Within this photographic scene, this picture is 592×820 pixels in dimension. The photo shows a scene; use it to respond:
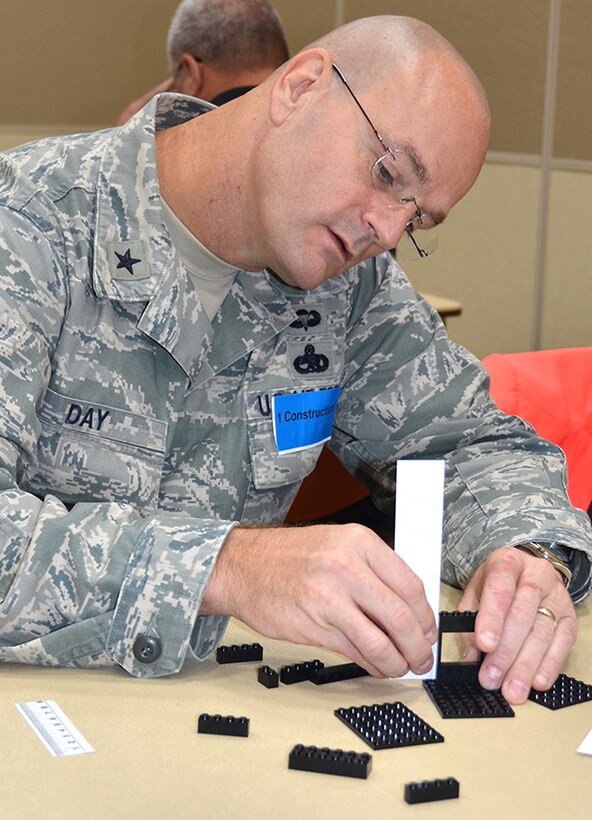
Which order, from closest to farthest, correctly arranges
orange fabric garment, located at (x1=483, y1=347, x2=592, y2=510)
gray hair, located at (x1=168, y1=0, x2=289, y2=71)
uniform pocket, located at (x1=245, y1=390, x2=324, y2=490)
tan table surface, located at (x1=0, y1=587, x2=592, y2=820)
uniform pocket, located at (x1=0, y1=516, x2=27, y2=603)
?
tan table surface, located at (x1=0, y1=587, x2=592, y2=820), uniform pocket, located at (x1=0, y1=516, x2=27, y2=603), uniform pocket, located at (x1=245, y1=390, x2=324, y2=490), orange fabric garment, located at (x1=483, y1=347, x2=592, y2=510), gray hair, located at (x1=168, y1=0, x2=289, y2=71)

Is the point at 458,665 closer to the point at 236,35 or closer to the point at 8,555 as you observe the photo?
the point at 8,555

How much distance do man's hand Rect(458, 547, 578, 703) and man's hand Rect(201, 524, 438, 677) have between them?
9cm

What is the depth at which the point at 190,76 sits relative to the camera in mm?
3219

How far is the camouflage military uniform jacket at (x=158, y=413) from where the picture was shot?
3.48 ft

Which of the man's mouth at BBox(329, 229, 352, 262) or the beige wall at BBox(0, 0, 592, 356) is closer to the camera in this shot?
the man's mouth at BBox(329, 229, 352, 262)

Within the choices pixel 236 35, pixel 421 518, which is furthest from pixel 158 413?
pixel 236 35

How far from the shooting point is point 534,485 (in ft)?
4.76

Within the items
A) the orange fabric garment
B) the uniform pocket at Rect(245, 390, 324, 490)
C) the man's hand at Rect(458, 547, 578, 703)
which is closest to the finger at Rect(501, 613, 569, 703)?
the man's hand at Rect(458, 547, 578, 703)

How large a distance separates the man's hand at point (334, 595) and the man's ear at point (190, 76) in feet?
7.86


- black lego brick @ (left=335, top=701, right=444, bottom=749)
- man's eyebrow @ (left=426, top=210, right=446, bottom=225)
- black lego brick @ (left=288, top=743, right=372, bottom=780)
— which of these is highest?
man's eyebrow @ (left=426, top=210, right=446, bottom=225)

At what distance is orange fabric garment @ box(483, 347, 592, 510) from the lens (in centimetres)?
219

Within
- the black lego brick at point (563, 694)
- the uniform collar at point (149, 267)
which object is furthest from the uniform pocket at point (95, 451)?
the black lego brick at point (563, 694)

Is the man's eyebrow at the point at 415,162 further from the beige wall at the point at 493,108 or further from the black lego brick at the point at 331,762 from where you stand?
the beige wall at the point at 493,108

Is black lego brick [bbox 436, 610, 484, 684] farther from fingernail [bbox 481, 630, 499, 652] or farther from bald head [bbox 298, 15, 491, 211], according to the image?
bald head [bbox 298, 15, 491, 211]
